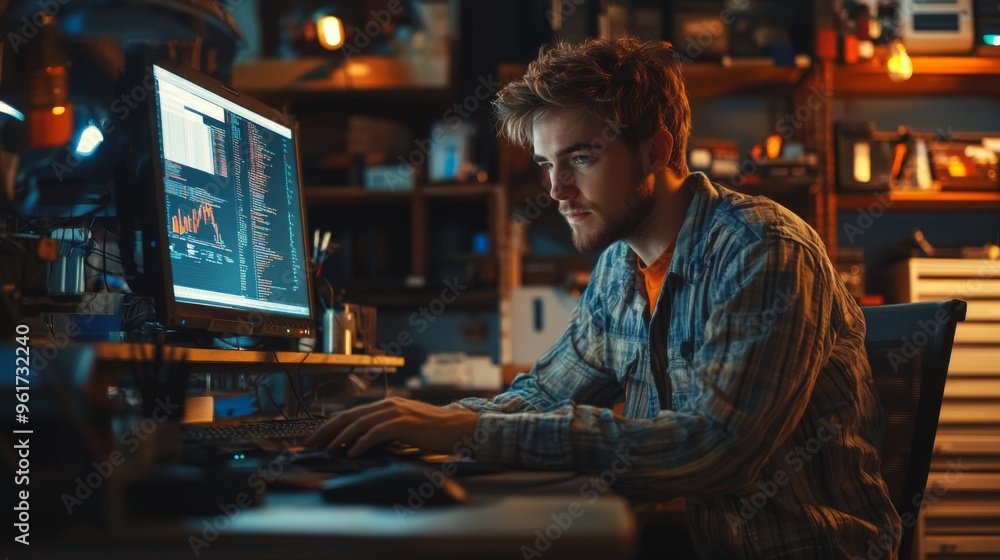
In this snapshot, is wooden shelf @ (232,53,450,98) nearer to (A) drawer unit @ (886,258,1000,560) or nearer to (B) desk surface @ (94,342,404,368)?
(B) desk surface @ (94,342,404,368)

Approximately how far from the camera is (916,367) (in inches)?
44.6

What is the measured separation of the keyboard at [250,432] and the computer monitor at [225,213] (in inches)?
5.8

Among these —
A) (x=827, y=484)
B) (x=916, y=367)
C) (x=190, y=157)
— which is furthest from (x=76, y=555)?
(x=916, y=367)

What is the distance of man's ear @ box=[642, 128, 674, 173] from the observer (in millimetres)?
1336

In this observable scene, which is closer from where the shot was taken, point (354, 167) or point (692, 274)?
point (692, 274)

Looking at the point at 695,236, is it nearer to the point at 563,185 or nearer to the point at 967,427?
the point at 563,185

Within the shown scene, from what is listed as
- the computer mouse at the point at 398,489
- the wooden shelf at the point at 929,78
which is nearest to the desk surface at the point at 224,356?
the computer mouse at the point at 398,489

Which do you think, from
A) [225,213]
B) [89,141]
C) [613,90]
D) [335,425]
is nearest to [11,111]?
[89,141]

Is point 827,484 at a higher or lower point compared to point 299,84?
lower

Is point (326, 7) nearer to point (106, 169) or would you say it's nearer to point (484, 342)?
point (484, 342)

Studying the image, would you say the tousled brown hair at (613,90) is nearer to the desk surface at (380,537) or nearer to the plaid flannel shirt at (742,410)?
the plaid flannel shirt at (742,410)

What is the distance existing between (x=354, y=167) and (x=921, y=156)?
214 cm

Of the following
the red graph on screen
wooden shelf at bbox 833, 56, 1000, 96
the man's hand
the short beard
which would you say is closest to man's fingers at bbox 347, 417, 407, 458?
the man's hand

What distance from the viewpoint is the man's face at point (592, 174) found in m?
1.27
